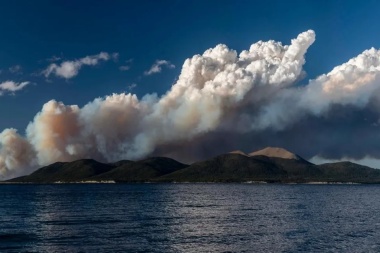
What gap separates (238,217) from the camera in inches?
5408

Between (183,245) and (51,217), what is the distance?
6358cm

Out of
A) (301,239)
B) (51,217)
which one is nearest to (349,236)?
(301,239)

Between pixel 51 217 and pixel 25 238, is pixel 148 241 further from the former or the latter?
pixel 51 217

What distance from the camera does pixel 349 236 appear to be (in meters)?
101

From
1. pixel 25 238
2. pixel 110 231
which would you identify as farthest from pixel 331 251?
pixel 25 238

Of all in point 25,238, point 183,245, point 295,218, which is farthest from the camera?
point 295,218

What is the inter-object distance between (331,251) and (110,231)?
4712cm

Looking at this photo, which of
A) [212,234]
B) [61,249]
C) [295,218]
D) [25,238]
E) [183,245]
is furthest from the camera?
[295,218]

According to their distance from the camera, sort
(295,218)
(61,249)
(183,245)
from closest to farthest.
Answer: (61,249) → (183,245) → (295,218)

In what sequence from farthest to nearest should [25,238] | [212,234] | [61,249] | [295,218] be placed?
[295,218] < [212,234] < [25,238] < [61,249]

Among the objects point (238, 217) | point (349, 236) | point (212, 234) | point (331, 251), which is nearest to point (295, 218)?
point (238, 217)

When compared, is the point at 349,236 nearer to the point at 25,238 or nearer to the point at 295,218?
the point at 295,218

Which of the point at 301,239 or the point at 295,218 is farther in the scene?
the point at 295,218

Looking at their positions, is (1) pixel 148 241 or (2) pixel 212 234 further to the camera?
(2) pixel 212 234
